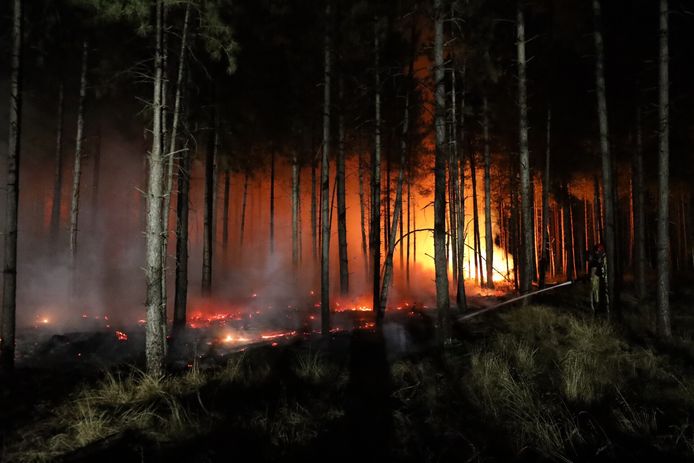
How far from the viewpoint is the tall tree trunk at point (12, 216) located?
8438 millimetres

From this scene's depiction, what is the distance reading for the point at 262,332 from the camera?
13.7 meters

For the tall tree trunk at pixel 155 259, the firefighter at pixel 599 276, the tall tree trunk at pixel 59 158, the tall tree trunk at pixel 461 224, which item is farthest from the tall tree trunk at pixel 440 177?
the tall tree trunk at pixel 59 158

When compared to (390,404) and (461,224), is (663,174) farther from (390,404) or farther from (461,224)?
(390,404)

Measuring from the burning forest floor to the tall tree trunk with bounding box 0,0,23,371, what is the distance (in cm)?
78

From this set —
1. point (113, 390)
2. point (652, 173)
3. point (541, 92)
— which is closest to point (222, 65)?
point (113, 390)

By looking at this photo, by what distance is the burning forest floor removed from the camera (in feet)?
15.5

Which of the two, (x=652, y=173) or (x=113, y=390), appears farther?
(x=652, y=173)

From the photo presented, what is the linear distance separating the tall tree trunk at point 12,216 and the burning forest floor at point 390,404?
2.57 feet

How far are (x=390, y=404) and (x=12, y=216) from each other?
890cm

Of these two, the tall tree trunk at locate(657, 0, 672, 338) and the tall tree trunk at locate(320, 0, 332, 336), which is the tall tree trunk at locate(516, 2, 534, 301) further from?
the tall tree trunk at locate(320, 0, 332, 336)

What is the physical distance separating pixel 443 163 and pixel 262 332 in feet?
28.1

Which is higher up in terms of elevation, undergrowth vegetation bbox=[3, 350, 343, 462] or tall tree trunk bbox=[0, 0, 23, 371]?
tall tree trunk bbox=[0, 0, 23, 371]

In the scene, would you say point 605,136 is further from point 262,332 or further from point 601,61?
point 262,332

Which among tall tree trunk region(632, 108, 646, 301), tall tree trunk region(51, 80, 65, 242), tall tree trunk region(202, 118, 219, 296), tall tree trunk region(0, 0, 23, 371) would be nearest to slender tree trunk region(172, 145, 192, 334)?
tall tree trunk region(202, 118, 219, 296)
